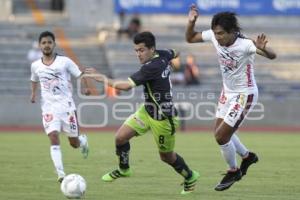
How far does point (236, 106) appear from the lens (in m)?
12.2

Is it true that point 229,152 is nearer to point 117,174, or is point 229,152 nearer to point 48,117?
point 117,174

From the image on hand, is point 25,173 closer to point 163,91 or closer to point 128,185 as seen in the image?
point 128,185

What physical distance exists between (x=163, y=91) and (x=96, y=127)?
18360 mm

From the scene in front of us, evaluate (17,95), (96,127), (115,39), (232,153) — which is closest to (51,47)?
(232,153)

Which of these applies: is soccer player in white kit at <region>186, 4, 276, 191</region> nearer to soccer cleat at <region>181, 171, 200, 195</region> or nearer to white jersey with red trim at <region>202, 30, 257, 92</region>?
white jersey with red trim at <region>202, 30, 257, 92</region>

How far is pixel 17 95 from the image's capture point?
3266cm

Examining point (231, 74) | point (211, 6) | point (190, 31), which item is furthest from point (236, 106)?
point (211, 6)

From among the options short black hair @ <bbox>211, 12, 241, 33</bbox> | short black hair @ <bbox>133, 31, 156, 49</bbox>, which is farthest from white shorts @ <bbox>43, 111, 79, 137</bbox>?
→ short black hair @ <bbox>211, 12, 241, 33</bbox>

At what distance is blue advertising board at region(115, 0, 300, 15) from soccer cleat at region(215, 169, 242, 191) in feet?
82.0

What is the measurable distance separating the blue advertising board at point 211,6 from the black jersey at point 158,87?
2512cm

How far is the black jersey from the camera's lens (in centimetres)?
1171

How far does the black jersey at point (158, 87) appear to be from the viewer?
38.4 ft

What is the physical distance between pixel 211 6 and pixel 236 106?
25509mm

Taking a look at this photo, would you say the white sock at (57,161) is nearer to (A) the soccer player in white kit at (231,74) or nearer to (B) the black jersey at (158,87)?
(B) the black jersey at (158,87)
